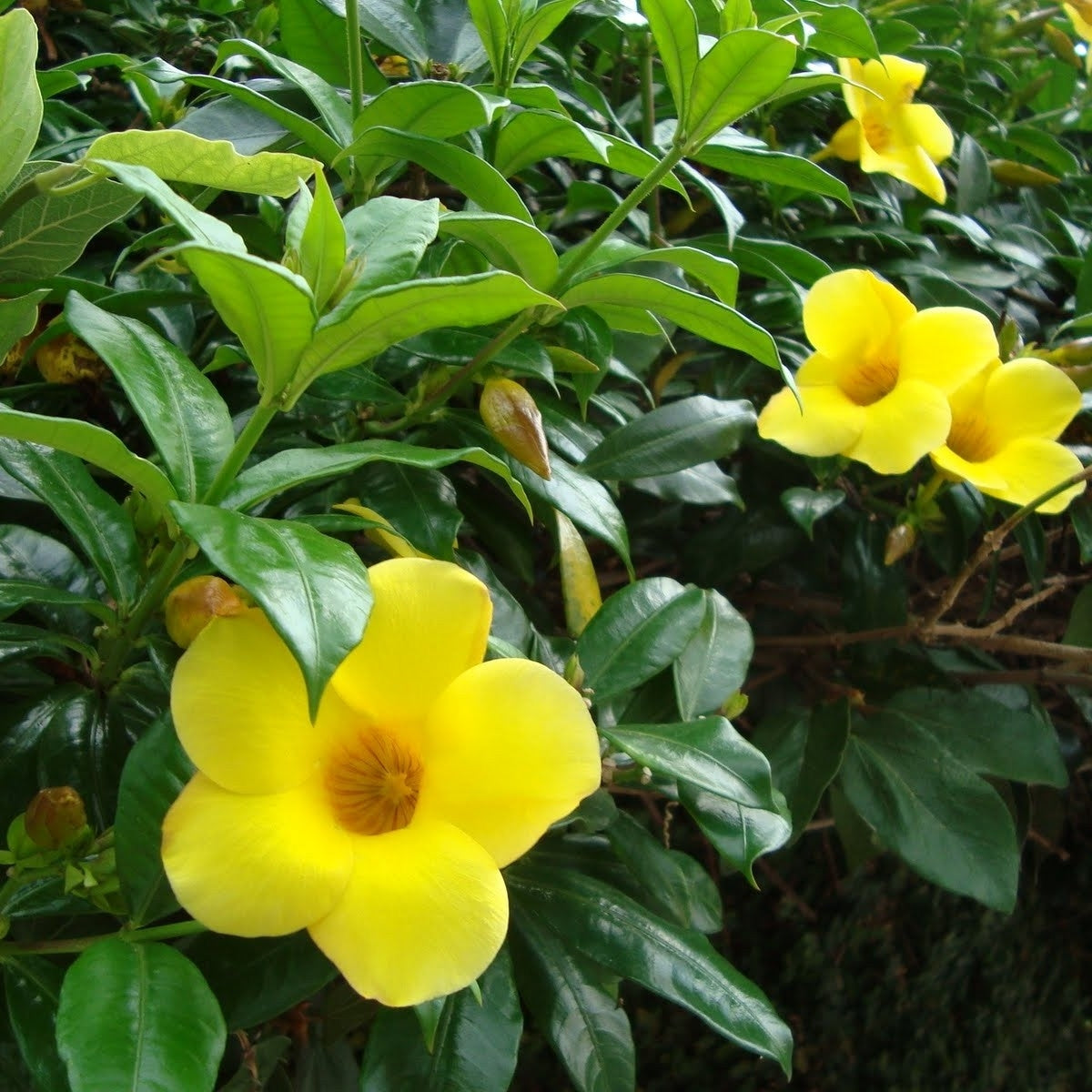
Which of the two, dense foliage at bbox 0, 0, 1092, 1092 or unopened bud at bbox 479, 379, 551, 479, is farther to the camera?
unopened bud at bbox 479, 379, 551, 479


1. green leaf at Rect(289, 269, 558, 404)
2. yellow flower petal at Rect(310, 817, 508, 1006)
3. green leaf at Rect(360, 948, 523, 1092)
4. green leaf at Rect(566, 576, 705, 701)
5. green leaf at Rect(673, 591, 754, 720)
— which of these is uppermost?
green leaf at Rect(289, 269, 558, 404)

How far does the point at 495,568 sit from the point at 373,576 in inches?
15.7

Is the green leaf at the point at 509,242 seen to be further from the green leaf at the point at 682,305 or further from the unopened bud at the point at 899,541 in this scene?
the unopened bud at the point at 899,541

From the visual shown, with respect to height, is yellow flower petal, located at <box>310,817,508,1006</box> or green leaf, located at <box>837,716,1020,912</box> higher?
yellow flower petal, located at <box>310,817,508,1006</box>

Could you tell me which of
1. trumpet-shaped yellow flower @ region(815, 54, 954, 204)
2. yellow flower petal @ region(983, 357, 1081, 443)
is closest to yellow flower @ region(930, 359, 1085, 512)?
yellow flower petal @ region(983, 357, 1081, 443)

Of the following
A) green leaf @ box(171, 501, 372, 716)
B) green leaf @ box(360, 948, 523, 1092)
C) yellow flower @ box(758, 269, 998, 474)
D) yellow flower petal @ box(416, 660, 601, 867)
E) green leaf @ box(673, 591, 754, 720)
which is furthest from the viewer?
yellow flower @ box(758, 269, 998, 474)

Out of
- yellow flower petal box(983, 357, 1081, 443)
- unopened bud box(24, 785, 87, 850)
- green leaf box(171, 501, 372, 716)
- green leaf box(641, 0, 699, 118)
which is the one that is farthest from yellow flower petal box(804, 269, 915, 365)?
unopened bud box(24, 785, 87, 850)

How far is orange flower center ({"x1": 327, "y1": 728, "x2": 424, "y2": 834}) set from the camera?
0.54 metres

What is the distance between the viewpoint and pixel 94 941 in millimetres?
526

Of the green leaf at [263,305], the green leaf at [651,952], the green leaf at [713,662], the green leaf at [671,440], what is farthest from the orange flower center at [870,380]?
the green leaf at [263,305]

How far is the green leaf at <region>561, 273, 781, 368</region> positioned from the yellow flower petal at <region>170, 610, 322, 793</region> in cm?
32

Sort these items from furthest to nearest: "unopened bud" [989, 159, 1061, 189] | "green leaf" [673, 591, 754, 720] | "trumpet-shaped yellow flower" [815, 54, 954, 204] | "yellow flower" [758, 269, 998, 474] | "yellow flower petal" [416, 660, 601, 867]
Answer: "unopened bud" [989, 159, 1061, 189] < "trumpet-shaped yellow flower" [815, 54, 954, 204] < "yellow flower" [758, 269, 998, 474] < "green leaf" [673, 591, 754, 720] < "yellow flower petal" [416, 660, 601, 867]

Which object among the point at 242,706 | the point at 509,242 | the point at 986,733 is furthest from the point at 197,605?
the point at 986,733

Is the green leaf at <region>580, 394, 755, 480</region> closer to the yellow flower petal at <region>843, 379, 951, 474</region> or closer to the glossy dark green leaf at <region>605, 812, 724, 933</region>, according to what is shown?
the yellow flower petal at <region>843, 379, 951, 474</region>
